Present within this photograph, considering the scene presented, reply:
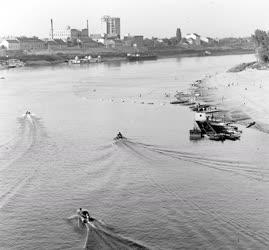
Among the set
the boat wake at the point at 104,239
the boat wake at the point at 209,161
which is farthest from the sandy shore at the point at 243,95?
the boat wake at the point at 104,239

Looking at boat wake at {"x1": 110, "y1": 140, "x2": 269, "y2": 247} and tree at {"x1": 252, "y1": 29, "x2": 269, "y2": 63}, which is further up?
tree at {"x1": 252, "y1": 29, "x2": 269, "y2": 63}

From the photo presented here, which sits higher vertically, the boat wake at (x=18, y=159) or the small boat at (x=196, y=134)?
the small boat at (x=196, y=134)

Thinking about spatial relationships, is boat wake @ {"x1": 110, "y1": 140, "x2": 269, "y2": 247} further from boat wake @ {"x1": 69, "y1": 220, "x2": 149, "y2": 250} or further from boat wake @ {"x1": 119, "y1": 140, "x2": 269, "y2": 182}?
boat wake @ {"x1": 69, "y1": 220, "x2": 149, "y2": 250}

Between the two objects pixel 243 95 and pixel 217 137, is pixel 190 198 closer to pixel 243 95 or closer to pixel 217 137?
pixel 217 137

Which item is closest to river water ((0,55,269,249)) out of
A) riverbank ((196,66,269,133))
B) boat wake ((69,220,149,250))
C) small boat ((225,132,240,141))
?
boat wake ((69,220,149,250))

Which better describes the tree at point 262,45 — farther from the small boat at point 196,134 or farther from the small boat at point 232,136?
the small boat at point 196,134

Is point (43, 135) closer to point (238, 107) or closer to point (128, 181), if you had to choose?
point (128, 181)

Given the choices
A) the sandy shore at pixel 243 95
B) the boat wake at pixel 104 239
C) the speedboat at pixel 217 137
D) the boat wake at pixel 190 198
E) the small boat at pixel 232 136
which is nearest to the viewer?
the boat wake at pixel 104 239

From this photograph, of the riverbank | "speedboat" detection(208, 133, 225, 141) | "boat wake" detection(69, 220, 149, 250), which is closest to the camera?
"boat wake" detection(69, 220, 149, 250)
